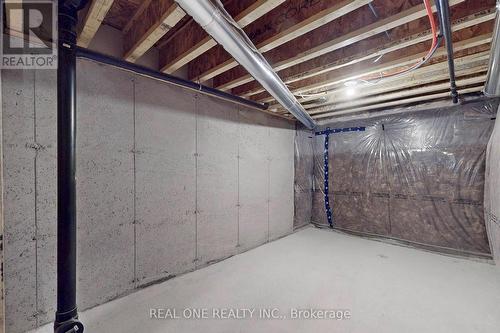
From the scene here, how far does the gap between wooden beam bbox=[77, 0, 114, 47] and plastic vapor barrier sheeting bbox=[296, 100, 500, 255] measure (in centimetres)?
351

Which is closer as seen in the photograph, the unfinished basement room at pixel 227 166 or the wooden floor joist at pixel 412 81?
the unfinished basement room at pixel 227 166

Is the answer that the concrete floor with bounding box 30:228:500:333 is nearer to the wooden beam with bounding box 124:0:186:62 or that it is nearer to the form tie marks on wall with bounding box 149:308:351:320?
the form tie marks on wall with bounding box 149:308:351:320

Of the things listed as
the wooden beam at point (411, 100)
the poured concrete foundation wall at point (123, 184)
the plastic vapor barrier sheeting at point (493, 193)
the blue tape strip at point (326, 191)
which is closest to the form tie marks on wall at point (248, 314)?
the poured concrete foundation wall at point (123, 184)

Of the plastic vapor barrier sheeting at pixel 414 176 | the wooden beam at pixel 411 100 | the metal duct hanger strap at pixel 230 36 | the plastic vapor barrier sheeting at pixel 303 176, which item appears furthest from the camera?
the plastic vapor barrier sheeting at pixel 303 176

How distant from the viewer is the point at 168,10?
4.63 feet

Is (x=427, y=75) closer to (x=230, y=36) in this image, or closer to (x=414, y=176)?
(x=414, y=176)

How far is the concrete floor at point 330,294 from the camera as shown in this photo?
5.58ft

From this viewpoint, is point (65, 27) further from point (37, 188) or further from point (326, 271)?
point (326, 271)

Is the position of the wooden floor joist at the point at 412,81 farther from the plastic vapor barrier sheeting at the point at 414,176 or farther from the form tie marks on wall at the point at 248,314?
the form tie marks on wall at the point at 248,314

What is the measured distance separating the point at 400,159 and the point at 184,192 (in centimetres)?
338

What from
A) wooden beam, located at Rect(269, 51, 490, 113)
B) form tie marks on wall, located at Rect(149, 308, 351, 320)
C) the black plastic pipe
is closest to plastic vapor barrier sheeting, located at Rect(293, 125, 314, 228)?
wooden beam, located at Rect(269, 51, 490, 113)

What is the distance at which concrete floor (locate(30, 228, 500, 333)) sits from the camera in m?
1.70

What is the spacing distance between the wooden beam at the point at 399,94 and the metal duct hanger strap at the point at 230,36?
5.15 feet

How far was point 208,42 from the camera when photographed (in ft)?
5.55
